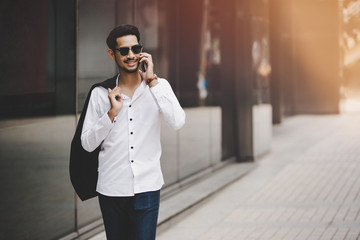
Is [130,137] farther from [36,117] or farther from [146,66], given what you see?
[36,117]

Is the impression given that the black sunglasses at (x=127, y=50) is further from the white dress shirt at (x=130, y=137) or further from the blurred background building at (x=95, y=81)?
the blurred background building at (x=95, y=81)

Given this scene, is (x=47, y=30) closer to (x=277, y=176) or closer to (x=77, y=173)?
(x=77, y=173)

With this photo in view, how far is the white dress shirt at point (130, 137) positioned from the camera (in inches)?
118

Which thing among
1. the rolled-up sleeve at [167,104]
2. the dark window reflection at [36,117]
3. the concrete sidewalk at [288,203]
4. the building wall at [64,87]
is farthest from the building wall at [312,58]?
the rolled-up sleeve at [167,104]

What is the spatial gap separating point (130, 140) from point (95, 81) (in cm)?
286

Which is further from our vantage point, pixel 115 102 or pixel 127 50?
pixel 127 50

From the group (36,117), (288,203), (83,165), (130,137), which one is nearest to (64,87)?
(36,117)

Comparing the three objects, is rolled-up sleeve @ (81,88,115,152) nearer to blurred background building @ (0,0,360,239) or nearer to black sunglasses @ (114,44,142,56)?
black sunglasses @ (114,44,142,56)

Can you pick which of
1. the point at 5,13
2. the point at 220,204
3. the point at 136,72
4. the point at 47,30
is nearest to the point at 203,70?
the point at 220,204

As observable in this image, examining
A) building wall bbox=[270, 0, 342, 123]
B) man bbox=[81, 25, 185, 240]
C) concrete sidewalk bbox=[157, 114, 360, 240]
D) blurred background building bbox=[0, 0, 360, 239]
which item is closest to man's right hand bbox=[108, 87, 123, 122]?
man bbox=[81, 25, 185, 240]

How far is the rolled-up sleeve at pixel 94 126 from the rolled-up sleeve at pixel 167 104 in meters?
0.28

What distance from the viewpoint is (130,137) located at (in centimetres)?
301

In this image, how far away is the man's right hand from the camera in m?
2.90

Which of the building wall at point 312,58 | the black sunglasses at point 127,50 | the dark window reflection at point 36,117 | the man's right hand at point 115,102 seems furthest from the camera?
the building wall at point 312,58
